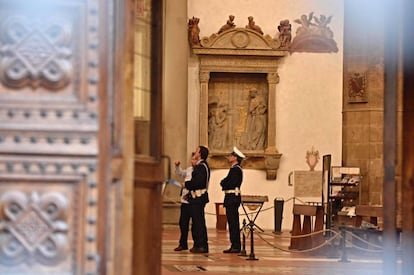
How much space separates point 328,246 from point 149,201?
1079 centimetres

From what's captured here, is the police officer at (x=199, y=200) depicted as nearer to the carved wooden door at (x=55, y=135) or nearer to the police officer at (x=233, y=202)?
the police officer at (x=233, y=202)

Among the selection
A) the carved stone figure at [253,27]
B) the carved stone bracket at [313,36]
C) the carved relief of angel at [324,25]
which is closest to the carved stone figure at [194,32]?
the carved stone figure at [253,27]

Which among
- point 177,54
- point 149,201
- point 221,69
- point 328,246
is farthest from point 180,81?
point 149,201

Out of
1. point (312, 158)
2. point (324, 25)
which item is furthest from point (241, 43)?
point (312, 158)

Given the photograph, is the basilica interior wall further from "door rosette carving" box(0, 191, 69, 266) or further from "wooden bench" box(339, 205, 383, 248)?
"door rosette carving" box(0, 191, 69, 266)

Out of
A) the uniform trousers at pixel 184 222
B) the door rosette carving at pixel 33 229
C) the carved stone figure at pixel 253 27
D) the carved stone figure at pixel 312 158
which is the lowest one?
the uniform trousers at pixel 184 222

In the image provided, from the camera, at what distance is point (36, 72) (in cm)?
473

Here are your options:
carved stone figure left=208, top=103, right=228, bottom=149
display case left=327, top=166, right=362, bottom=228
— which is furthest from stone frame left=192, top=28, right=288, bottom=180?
display case left=327, top=166, right=362, bottom=228

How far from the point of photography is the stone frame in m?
26.1

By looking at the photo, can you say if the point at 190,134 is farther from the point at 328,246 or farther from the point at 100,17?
the point at 100,17

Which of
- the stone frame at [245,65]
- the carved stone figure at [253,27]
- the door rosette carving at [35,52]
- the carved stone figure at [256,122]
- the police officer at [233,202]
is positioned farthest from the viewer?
the carved stone figure at [256,122]

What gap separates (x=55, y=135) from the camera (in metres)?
4.70

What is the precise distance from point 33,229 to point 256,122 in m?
22.2

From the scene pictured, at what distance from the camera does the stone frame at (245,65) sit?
26094mm
